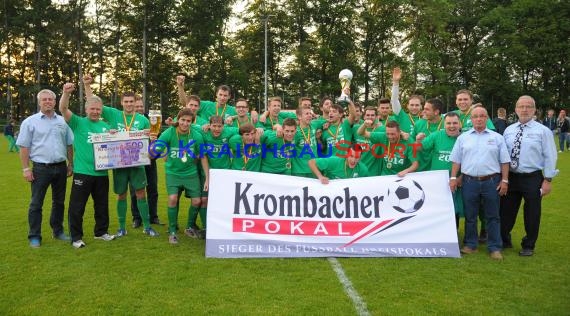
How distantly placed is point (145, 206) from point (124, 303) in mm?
2723

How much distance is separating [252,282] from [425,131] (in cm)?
382

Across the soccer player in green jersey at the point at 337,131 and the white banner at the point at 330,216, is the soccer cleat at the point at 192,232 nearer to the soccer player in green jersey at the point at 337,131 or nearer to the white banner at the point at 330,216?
the white banner at the point at 330,216

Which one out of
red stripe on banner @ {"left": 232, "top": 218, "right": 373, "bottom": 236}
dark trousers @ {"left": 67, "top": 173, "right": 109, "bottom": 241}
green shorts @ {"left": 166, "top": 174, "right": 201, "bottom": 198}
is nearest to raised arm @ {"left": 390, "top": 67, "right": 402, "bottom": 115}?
red stripe on banner @ {"left": 232, "top": 218, "right": 373, "bottom": 236}

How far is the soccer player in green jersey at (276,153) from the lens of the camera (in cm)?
636

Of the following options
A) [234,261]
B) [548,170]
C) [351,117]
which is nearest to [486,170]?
[548,170]

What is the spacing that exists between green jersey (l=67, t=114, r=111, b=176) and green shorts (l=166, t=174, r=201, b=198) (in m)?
1.01

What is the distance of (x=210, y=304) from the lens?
4.12 m

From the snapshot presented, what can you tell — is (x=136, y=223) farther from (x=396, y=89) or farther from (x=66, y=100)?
(x=396, y=89)

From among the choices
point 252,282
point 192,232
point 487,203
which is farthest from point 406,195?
point 192,232

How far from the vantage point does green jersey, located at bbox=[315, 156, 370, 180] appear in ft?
20.2

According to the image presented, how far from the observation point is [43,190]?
5934mm

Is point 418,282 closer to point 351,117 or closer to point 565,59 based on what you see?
point 351,117

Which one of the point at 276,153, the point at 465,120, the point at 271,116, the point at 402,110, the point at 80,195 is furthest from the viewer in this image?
the point at 271,116

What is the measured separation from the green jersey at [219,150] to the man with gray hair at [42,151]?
1975 millimetres
